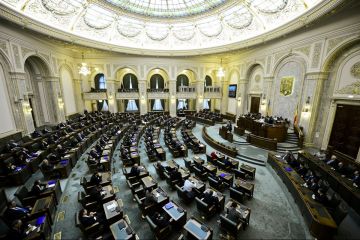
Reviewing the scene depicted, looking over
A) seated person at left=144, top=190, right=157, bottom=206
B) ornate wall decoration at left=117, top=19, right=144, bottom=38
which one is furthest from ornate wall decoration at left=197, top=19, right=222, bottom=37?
seated person at left=144, top=190, right=157, bottom=206

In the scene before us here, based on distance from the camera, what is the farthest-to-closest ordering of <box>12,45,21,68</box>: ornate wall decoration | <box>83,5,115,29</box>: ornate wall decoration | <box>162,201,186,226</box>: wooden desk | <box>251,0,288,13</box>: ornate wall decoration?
<box>83,5,115,29</box>: ornate wall decoration, <box>251,0,288,13</box>: ornate wall decoration, <box>12,45,21,68</box>: ornate wall decoration, <box>162,201,186,226</box>: wooden desk

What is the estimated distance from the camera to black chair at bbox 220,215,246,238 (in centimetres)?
413

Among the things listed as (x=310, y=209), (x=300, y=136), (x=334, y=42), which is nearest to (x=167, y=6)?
(x=334, y=42)

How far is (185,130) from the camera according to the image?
12.9m

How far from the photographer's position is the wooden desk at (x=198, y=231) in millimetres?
3859

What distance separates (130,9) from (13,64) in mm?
10157

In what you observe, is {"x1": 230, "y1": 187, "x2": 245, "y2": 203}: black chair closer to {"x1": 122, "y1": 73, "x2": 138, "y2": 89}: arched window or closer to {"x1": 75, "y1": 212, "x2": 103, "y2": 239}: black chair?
{"x1": 75, "y1": 212, "x2": 103, "y2": 239}: black chair

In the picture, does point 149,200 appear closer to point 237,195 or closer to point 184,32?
point 237,195

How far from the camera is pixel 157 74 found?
25.0 m

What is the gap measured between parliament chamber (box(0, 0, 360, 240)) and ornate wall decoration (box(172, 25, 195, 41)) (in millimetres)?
116

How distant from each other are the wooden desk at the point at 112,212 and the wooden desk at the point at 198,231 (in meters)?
2.00

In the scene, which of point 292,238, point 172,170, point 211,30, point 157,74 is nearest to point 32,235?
point 172,170

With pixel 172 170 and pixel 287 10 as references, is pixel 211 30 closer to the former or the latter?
pixel 287 10

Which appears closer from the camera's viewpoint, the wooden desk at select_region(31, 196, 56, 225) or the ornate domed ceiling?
the wooden desk at select_region(31, 196, 56, 225)
